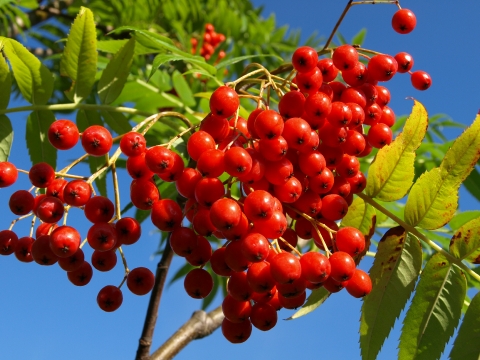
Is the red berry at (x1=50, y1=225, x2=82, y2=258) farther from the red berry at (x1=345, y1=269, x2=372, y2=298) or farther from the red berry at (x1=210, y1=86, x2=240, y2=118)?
the red berry at (x1=345, y1=269, x2=372, y2=298)

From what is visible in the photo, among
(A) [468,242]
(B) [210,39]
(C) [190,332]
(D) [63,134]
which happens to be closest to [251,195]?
(D) [63,134]

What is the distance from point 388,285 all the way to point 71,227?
916 mm

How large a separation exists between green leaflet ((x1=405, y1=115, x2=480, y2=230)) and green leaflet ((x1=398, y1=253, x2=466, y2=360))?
121mm

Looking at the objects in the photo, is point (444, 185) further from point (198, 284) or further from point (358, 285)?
A: point (198, 284)

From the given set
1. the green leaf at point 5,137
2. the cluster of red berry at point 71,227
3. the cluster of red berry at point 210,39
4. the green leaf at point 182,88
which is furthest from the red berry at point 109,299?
the cluster of red berry at point 210,39

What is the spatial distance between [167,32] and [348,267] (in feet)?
13.2

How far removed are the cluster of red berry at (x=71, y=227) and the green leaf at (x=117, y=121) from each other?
Result: 0.53 metres

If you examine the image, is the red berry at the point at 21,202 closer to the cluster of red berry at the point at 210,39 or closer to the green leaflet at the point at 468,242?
the green leaflet at the point at 468,242

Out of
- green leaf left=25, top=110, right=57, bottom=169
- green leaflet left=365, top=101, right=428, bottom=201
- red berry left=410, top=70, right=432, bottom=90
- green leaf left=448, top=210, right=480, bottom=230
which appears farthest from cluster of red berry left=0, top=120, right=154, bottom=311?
green leaf left=448, top=210, right=480, bottom=230

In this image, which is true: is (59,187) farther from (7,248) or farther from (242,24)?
(242,24)

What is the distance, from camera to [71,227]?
148 cm

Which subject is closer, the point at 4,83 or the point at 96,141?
the point at 96,141

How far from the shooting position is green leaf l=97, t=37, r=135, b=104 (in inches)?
76.0

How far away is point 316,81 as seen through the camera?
1551 millimetres
